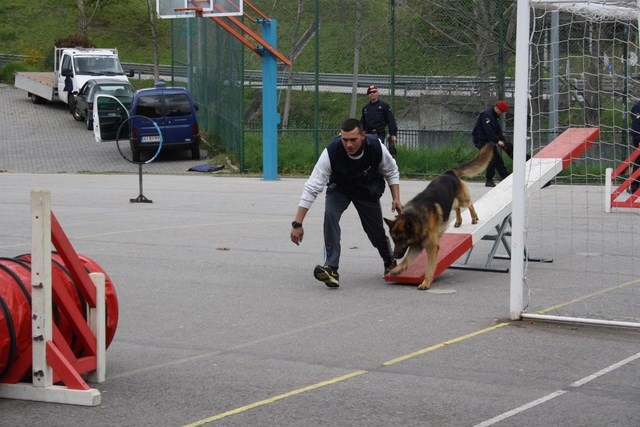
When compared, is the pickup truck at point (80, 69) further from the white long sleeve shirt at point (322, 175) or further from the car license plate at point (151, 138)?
the white long sleeve shirt at point (322, 175)

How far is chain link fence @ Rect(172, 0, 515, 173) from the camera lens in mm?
23641

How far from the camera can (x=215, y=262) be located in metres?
12.0

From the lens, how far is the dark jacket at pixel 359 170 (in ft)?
33.1

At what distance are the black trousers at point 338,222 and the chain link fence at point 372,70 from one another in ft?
43.7

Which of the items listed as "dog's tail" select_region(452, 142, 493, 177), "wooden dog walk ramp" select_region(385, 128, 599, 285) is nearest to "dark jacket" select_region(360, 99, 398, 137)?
"wooden dog walk ramp" select_region(385, 128, 599, 285)

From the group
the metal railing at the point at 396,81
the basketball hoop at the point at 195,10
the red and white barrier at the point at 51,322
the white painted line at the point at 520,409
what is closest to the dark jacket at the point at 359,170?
the red and white barrier at the point at 51,322

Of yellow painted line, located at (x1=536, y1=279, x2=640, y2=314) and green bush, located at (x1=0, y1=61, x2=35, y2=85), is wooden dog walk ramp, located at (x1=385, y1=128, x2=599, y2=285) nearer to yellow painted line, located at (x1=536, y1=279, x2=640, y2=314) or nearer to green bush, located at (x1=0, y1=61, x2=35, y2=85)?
yellow painted line, located at (x1=536, y1=279, x2=640, y2=314)

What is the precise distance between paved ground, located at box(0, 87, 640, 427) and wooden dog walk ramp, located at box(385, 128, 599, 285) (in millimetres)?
247

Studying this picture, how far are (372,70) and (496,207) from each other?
47.6 feet

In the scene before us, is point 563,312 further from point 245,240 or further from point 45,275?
point 245,240

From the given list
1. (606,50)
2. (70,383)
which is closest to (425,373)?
(70,383)

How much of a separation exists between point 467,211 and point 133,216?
21.8ft

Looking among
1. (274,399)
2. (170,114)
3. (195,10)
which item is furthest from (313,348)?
(170,114)

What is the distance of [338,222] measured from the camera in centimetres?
1034
